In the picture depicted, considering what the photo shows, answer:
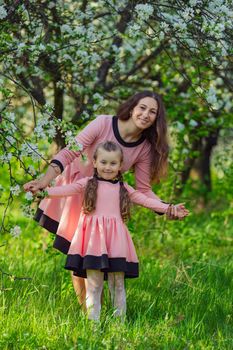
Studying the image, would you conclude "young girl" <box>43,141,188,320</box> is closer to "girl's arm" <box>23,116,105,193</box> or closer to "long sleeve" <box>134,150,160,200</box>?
"girl's arm" <box>23,116,105,193</box>

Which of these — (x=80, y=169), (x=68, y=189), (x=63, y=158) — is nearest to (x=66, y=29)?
(x=80, y=169)

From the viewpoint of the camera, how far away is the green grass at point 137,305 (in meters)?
4.10

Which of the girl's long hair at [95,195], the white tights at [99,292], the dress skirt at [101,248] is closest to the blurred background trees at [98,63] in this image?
the girl's long hair at [95,195]

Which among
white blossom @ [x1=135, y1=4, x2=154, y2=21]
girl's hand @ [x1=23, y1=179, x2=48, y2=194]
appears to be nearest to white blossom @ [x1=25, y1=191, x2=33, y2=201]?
girl's hand @ [x1=23, y1=179, x2=48, y2=194]

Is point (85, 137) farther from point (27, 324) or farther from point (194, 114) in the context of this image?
point (194, 114)

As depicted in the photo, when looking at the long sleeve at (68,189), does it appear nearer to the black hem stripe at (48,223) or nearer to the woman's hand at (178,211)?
the black hem stripe at (48,223)

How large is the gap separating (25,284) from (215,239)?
3193mm

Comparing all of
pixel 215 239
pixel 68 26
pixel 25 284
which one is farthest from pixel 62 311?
pixel 215 239

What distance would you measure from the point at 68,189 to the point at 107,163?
0.91ft

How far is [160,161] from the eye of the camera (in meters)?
4.97

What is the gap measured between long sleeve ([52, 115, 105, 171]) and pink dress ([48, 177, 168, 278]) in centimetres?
15

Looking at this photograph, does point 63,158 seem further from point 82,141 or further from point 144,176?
point 144,176

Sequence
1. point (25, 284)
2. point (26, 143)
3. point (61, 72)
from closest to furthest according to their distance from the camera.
A: point (26, 143) → point (25, 284) → point (61, 72)

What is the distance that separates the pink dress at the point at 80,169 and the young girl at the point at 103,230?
161 millimetres
